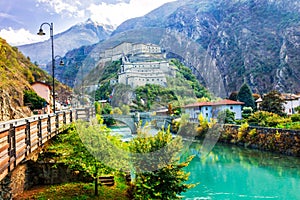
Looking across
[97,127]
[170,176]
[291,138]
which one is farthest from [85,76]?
[291,138]

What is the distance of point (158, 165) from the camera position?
19.6 feet

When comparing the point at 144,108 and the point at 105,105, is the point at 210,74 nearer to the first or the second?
the point at 144,108

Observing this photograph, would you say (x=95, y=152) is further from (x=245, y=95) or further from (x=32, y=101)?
(x=245, y=95)

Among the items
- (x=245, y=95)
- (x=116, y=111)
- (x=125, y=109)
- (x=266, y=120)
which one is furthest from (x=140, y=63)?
(x=245, y=95)

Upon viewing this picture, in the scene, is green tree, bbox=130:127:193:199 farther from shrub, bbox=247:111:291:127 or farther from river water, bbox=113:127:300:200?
shrub, bbox=247:111:291:127

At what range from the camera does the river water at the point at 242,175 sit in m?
10.2

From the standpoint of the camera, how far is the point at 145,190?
6.30 meters

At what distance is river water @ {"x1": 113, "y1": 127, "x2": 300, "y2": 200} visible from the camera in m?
10.2

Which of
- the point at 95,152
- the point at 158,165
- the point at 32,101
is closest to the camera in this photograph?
the point at 158,165

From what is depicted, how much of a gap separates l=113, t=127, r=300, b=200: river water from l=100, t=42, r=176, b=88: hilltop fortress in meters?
2.65

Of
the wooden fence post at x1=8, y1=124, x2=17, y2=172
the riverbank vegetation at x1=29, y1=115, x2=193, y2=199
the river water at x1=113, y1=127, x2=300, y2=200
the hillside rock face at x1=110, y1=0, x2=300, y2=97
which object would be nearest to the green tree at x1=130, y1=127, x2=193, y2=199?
the riverbank vegetation at x1=29, y1=115, x2=193, y2=199

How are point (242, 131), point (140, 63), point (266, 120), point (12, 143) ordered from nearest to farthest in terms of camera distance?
point (12, 143)
point (140, 63)
point (242, 131)
point (266, 120)

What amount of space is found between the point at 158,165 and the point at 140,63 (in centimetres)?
209

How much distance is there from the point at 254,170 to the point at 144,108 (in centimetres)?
1041
